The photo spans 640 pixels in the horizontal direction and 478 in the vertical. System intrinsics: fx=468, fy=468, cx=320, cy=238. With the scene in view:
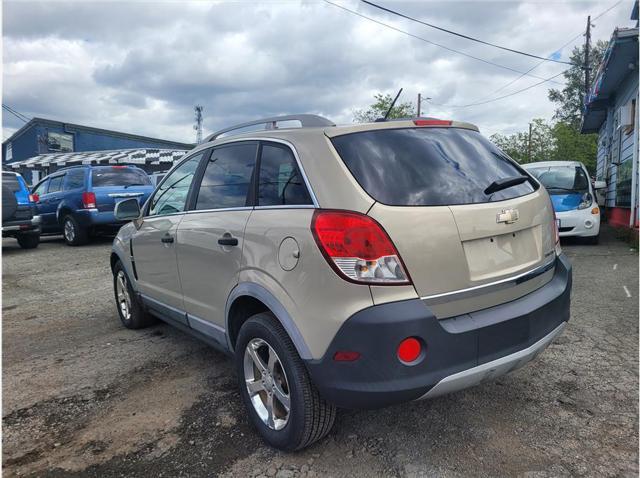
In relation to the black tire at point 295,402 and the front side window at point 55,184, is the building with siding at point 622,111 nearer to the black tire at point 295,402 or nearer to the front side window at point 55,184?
the black tire at point 295,402

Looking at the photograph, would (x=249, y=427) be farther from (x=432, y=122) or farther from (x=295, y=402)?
(x=432, y=122)

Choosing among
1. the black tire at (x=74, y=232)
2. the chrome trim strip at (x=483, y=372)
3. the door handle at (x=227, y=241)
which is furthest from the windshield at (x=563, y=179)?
the black tire at (x=74, y=232)

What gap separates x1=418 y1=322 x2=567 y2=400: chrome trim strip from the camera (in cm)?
213

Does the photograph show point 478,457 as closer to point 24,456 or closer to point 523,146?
point 24,456

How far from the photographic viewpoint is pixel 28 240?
437 inches

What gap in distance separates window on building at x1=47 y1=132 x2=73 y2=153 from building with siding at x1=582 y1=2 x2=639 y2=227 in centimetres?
3476

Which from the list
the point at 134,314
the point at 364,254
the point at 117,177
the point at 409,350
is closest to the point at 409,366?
the point at 409,350

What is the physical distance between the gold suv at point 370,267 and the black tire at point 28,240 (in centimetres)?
996

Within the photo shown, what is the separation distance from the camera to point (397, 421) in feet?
9.02

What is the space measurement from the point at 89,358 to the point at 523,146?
150 ft

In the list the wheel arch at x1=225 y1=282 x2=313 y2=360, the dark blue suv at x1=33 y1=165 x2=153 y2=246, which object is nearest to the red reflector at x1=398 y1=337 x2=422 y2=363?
the wheel arch at x1=225 y1=282 x2=313 y2=360

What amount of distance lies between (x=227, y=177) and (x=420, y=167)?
1346 mm

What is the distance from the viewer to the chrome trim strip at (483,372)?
83.7 inches

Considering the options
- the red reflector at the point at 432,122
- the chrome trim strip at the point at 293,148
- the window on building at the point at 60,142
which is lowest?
the chrome trim strip at the point at 293,148
